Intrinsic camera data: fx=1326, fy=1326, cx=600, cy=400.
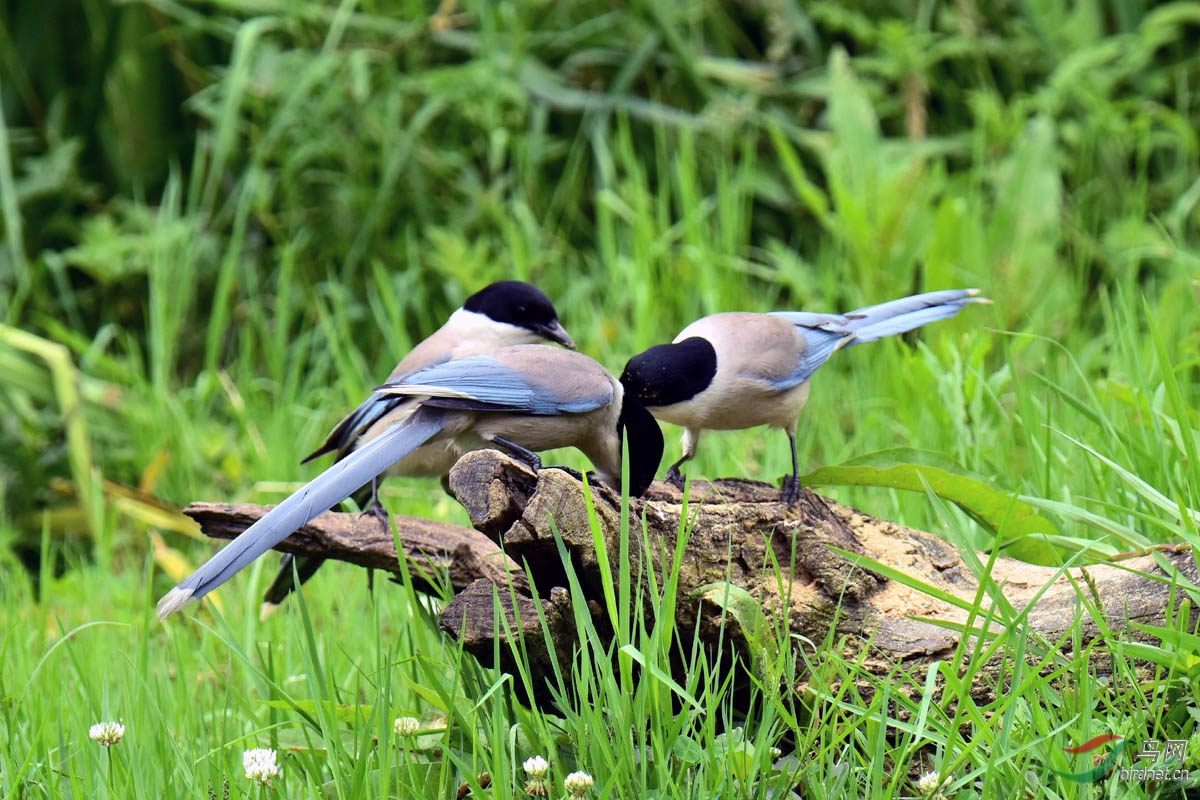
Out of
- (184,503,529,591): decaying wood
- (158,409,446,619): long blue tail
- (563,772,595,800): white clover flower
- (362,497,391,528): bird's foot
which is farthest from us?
(362,497,391,528): bird's foot

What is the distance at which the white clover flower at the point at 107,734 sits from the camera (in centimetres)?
275

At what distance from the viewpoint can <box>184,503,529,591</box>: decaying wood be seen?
3.23m

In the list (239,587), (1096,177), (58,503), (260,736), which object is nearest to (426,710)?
(260,736)

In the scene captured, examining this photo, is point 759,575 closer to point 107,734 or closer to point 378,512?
point 378,512

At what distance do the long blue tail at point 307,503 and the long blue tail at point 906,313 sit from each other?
180 centimetres

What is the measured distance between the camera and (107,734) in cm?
276

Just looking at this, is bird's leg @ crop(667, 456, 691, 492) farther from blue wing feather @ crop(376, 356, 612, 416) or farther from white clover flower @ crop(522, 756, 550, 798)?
white clover flower @ crop(522, 756, 550, 798)

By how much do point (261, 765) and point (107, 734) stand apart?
35 centimetres

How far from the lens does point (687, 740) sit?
2.59 m

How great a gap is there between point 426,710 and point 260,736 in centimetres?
42

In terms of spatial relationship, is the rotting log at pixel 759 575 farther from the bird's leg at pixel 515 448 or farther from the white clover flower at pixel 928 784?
the bird's leg at pixel 515 448

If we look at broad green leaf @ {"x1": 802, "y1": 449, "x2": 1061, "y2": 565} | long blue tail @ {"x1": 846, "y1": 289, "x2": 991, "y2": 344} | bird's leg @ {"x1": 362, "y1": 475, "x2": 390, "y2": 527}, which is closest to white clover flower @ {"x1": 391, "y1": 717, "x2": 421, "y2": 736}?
bird's leg @ {"x1": 362, "y1": 475, "x2": 390, "y2": 527}

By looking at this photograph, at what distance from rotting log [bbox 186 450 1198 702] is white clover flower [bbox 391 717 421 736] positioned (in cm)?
23

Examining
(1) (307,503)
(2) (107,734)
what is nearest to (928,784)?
(1) (307,503)
